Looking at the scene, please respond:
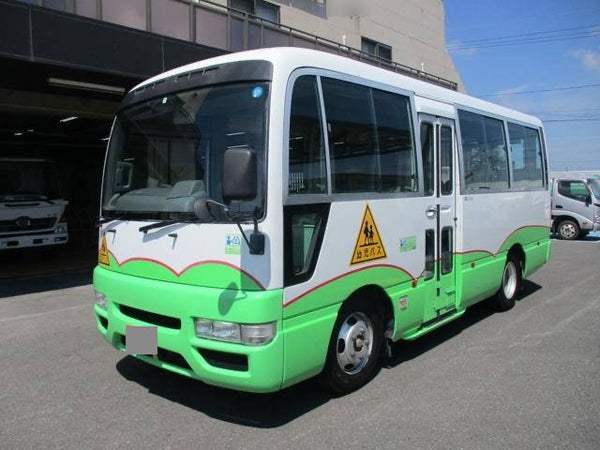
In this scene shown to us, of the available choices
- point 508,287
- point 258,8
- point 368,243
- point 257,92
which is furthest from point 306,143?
point 258,8

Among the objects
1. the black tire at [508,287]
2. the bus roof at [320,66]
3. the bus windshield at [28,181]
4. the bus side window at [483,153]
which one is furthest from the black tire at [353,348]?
the bus windshield at [28,181]

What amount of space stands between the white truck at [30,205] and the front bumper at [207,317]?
8641 millimetres

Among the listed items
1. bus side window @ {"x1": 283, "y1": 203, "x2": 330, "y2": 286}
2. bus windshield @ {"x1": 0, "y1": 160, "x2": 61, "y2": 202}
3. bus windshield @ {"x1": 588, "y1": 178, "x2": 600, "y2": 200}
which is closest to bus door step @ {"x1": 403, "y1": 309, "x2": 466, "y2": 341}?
bus side window @ {"x1": 283, "y1": 203, "x2": 330, "y2": 286}

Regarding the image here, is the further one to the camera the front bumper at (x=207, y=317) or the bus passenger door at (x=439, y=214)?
the bus passenger door at (x=439, y=214)

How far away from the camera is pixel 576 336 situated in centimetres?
571

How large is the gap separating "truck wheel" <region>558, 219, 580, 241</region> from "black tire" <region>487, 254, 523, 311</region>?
10443mm

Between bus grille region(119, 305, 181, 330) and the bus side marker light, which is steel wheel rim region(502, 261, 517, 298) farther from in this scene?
bus grille region(119, 305, 181, 330)

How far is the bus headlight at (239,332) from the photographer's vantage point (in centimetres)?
330

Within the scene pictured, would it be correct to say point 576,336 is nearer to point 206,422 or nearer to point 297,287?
point 297,287

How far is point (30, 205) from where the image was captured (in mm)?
11406

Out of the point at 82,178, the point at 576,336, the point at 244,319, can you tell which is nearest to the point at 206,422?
the point at 244,319

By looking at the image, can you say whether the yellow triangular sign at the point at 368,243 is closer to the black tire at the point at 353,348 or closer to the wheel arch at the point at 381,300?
the wheel arch at the point at 381,300

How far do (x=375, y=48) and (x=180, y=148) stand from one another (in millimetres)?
15809

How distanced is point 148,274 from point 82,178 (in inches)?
880
